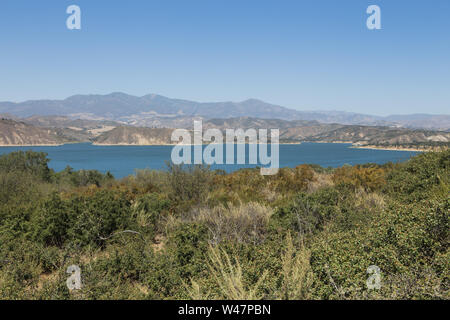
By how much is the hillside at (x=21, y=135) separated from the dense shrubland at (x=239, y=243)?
120m

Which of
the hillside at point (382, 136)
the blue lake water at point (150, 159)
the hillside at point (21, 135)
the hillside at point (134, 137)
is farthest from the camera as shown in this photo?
the hillside at point (134, 137)

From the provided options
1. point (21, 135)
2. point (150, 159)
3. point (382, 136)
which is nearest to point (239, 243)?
point (150, 159)

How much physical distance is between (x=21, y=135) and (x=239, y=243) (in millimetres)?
132638

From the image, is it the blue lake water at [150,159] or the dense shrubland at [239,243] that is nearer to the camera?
the dense shrubland at [239,243]

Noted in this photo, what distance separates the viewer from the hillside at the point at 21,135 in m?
110

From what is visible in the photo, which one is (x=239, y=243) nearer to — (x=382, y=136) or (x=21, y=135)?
(x=21, y=135)

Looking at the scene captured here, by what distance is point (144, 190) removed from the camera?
1076cm

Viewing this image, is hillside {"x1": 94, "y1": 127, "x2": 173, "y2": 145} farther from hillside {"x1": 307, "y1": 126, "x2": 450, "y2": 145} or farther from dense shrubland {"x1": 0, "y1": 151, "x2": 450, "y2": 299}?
dense shrubland {"x1": 0, "y1": 151, "x2": 450, "y2": 299}

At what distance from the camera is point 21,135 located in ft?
378

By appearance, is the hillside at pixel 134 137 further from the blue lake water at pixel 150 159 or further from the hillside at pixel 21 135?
the blue lake water at pixel 150 159

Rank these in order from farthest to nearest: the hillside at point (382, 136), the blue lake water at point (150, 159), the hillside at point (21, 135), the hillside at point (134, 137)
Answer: the hillside at point (134, 137) → the hillside at point (21, 135) → the hillside at point (382, 136) → the blue lake water at point (150, 159)

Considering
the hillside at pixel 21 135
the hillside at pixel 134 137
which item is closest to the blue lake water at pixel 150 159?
the hillside at pixel 21 135

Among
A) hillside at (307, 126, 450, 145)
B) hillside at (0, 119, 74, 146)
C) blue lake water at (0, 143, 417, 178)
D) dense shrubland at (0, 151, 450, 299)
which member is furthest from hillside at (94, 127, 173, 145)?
dense shrubland at (0, 151, 450, 299)
